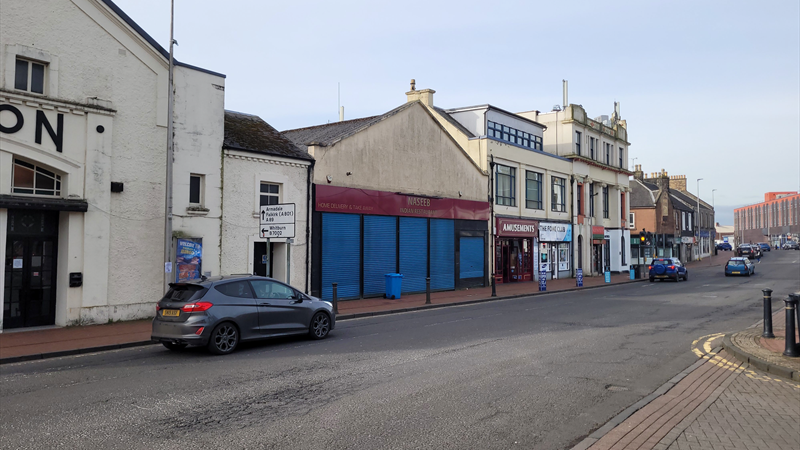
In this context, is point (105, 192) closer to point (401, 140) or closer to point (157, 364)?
point (157, 364)

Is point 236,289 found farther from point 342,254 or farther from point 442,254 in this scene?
point 442,254

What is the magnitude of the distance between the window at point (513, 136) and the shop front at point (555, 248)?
533cm

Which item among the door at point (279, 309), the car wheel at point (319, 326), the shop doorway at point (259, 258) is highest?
the shop doorway at point (259, 258)

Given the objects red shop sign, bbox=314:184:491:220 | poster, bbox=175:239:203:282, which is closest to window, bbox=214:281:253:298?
poster, bbox=175:239:203:282

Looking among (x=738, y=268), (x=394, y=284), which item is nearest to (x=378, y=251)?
(x=394, y=284)

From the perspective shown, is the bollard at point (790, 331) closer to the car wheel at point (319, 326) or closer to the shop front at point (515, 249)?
the car wheel at point (319, 326)

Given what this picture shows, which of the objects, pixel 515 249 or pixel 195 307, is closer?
pixel 195 307

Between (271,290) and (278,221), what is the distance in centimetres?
337

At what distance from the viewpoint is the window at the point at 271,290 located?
11.7m

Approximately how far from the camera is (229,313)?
1087 cm

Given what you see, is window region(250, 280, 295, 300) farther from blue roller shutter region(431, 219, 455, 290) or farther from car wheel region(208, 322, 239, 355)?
blue roller shutter region(431, 219, 455, 290)

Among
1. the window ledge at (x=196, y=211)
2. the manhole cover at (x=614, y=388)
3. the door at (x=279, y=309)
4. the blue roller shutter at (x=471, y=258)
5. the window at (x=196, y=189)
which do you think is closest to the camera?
the manhole cover at (x=614, y=388)

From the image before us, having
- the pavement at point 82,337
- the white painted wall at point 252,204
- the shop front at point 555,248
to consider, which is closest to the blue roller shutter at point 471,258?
the shop front at point 555,248

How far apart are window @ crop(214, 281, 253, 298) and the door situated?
176 mm
